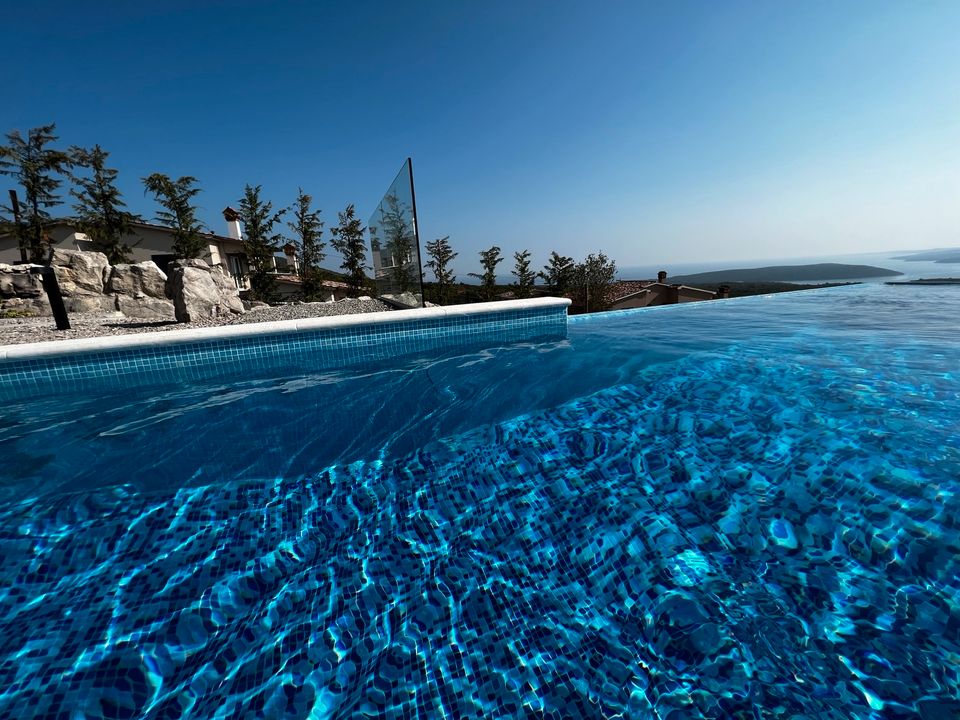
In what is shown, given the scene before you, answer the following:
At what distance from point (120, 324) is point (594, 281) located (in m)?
16.8

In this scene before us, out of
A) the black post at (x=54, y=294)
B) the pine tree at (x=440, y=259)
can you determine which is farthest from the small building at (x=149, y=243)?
the black post at (x=54, y=294)

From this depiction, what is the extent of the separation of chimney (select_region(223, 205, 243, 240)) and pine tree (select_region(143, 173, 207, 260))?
2.38 m

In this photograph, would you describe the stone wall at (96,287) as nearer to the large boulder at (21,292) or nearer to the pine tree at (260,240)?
the large boulder at (21,292)

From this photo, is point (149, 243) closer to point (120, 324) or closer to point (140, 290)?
point (140, 290)

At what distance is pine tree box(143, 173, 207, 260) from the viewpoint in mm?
17581

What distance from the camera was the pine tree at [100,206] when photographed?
722 inches

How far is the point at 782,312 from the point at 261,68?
1645 centimetres

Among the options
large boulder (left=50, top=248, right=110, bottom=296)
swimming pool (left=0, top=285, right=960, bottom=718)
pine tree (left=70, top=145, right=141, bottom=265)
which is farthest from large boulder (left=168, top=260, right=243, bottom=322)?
pine tree (left=70, top=145, right=141, bottom=265)

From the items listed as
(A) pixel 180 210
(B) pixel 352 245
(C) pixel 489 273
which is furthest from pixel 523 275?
(A) pixel 180 210

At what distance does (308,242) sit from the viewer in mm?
20219

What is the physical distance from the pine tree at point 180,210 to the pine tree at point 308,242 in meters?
4.29

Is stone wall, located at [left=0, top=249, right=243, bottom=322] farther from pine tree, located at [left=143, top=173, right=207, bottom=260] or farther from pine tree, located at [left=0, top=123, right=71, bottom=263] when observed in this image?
pine tree, located at [left=0, top=123, right=71, bottom=263]

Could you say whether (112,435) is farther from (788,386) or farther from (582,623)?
(788,386)

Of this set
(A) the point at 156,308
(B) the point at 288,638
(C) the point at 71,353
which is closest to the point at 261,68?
(A) the point at 156,308
